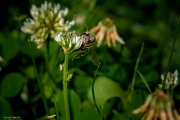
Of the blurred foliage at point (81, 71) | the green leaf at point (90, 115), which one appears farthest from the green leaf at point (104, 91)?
the green leaf at point (90, 115)

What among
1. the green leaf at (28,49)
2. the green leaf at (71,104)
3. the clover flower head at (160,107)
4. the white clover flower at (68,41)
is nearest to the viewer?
the clover flower head at (160,107)

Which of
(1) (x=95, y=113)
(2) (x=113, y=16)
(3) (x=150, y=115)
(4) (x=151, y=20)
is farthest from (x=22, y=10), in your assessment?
(3) (x=150, y=115)

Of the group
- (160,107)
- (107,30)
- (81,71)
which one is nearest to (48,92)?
(81,71)

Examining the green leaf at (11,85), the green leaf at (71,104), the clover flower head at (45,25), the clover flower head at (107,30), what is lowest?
the green leaf at (71,104)

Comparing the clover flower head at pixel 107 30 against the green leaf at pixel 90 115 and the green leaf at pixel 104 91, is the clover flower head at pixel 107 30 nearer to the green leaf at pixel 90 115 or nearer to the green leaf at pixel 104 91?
the green leaf at pixel 104 91

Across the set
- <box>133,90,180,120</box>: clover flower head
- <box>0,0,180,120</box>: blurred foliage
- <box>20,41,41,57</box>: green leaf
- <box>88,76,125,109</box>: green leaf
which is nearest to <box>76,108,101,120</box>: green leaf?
<box>0,0,180,120</box>: blurred foliage

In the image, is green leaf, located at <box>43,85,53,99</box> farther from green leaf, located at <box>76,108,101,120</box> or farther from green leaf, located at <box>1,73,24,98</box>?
green leaf, located at <box>76,108,101,120</box>

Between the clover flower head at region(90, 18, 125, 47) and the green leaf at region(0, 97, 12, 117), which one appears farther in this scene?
the clover flower head at region(90, 18, 125, 47)
